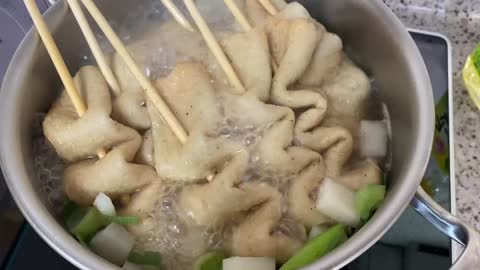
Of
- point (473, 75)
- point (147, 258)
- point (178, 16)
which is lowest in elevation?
point (147, 258)

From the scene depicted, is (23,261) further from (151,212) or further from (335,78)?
(335,78)

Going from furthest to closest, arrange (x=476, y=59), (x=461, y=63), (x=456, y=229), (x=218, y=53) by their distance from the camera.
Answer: (x=461, y=63)
(x=476, y=59)
(x=218, y=53)
(x=456, y=229)

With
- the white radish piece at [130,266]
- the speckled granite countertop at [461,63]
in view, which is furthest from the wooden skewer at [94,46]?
the speckled granite countertop at [461,63]

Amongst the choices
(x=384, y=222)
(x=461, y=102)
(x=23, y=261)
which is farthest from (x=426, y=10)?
(x=23, y=261)

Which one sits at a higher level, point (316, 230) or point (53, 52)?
point (53, 52)

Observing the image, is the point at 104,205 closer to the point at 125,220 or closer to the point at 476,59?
the point at 125,220

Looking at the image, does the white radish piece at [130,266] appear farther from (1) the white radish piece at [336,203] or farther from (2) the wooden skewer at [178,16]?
(2) the wooden skewer at [178,16]

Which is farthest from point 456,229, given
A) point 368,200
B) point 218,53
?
point 218,53
